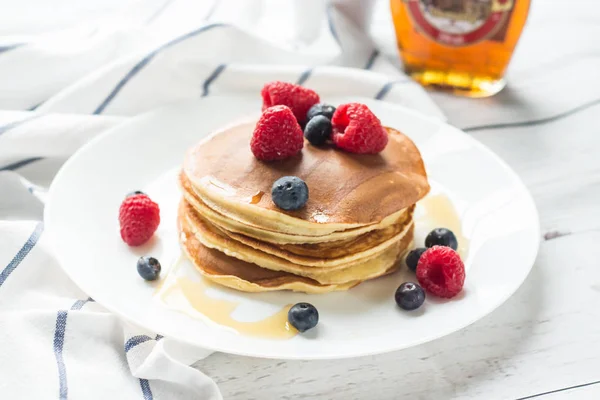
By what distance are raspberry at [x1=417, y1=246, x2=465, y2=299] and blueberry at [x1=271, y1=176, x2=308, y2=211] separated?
321mm

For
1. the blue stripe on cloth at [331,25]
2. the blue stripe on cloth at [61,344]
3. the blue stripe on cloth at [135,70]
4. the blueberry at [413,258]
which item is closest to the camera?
the blue stripe on cloth at [61,344]

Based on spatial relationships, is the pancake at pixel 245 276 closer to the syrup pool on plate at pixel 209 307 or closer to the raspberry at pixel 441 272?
the syrup pool on plate at pixel 209 307

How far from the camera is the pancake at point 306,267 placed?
5.49 feet

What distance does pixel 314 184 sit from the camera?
66.3 inches

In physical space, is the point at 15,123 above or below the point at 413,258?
above

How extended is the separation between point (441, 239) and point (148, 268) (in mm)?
703

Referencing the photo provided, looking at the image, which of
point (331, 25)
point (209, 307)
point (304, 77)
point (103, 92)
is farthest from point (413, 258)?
point (331, 25)

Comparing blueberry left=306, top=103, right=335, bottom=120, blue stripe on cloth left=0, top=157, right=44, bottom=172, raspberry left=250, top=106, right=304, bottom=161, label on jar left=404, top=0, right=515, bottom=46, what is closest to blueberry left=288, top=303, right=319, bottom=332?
raspberry left=250, top=106, right=304, bottom=161

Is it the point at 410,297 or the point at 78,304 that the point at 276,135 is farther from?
the point at 78,304

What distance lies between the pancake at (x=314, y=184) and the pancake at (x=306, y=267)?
75mm

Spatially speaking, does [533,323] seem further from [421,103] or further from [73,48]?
[73,48]

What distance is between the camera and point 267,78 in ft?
7.80

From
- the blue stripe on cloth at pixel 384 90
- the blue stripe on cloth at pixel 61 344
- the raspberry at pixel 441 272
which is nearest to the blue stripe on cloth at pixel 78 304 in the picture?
the blue stripe on cloth at pixel 61 344

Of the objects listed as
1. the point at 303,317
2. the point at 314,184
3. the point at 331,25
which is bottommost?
the point at 331,25
